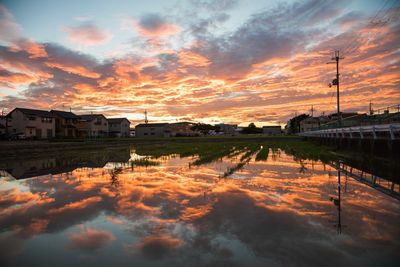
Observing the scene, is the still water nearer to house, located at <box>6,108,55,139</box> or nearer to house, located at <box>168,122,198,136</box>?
house, located at <box>6,108,55,139</box>

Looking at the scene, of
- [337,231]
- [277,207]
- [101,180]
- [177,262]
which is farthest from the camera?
[101,180]

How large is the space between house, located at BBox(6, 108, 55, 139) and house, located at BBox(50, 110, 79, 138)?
5.18 meters

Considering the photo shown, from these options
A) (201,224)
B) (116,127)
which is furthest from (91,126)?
(201,224)

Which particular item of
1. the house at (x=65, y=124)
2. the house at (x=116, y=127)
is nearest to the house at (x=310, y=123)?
the house at (x=116, y=127)

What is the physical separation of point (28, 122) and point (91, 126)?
55.6 feet

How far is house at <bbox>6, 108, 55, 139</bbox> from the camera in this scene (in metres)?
41.9

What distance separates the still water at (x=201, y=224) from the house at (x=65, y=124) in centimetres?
4728

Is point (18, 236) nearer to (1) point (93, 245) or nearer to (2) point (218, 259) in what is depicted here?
(1) point (93, 245)

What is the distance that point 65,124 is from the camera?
53.6m

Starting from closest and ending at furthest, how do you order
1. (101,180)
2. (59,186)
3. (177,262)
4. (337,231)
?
1. (177,262)
2. (337,231)
3. (59,186)
4. (101,180)

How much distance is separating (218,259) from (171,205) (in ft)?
10.0

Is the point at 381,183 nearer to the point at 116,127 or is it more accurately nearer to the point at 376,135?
the point at 376,135

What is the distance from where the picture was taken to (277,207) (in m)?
6.51

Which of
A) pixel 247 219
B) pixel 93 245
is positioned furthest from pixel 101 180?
pixel 247 219
